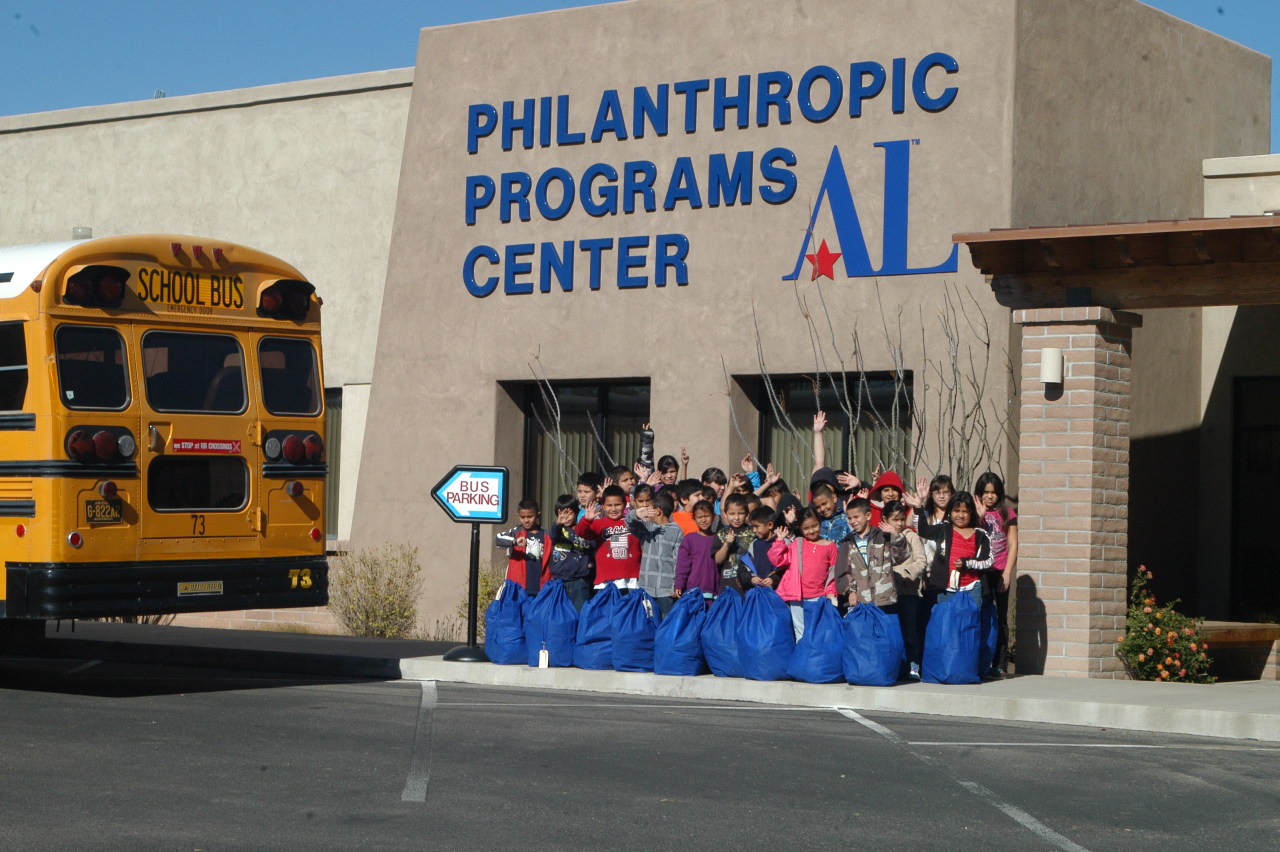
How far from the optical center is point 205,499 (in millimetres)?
11562

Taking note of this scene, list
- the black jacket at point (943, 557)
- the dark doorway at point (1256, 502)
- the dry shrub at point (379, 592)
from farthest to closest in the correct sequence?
the dry shrub at point (379, 592), the dark doorway at point (1256, 502), the black jacket at point (943, 557)

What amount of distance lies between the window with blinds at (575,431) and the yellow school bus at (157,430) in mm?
5756

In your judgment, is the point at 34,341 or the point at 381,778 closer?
the point at 381,778

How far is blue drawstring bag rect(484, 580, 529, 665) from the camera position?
13156 mm

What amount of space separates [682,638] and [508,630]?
169 cm

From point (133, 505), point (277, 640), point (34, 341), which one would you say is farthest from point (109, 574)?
point (277, 640)

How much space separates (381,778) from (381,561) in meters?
10.5

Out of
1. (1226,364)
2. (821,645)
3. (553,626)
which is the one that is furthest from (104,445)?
(1226,364)

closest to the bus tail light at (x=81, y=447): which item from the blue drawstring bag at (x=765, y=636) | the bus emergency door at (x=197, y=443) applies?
the bus emergency door at (x=197, y=443)

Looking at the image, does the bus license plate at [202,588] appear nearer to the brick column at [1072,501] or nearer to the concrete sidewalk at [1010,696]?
the concrete sidewalk at [1010,696]

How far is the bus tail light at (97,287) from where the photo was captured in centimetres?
1084

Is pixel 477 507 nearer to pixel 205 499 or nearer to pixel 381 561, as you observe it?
pixel 205 499

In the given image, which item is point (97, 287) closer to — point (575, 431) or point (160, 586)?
point (160, 586)

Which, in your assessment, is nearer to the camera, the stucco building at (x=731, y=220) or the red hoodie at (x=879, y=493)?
the red hoodie at (x=879, y=493)
